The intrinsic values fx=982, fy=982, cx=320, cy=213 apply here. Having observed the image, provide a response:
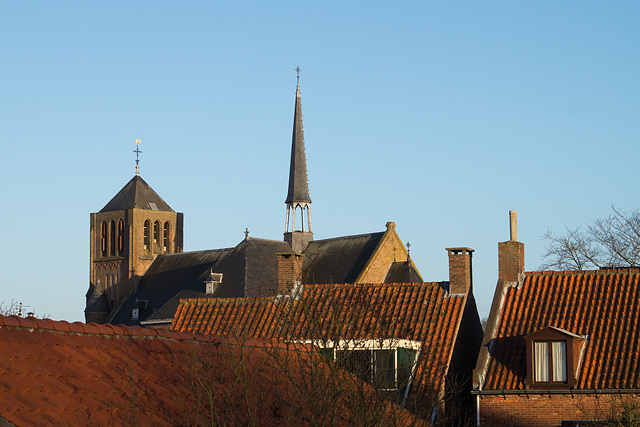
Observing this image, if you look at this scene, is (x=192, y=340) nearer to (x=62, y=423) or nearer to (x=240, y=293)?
(x=62, y=423)

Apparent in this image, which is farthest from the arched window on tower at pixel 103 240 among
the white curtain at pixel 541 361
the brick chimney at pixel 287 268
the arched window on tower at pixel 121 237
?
the white curtain at pixel 541 361

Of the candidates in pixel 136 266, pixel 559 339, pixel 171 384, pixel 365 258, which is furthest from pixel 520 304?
pixel 136 266

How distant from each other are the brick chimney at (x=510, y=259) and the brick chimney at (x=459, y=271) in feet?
2.79

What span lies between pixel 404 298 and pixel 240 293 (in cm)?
2653

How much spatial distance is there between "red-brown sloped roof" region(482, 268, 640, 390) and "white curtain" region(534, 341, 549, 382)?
0.41 meters

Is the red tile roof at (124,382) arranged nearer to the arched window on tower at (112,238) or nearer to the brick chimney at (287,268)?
the brick chimney at (287,268)

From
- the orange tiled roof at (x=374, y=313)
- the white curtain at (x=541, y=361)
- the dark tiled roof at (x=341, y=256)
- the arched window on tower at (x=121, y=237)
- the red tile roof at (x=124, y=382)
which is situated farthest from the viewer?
the arched window on tower at (x=121, y=237)

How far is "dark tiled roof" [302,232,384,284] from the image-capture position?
171ft

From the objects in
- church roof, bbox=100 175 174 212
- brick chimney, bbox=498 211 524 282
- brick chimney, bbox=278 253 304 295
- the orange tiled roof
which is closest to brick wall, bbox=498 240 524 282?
brick chimney, bbox=498 211 524 282

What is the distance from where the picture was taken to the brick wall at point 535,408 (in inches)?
872

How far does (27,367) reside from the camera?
1188cm

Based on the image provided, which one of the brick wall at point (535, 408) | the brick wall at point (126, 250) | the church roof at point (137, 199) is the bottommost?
the brick wall at point (535, 408)

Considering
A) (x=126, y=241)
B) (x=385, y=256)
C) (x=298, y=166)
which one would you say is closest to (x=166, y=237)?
(x=126, y=241)

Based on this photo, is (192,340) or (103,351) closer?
(103,351)
